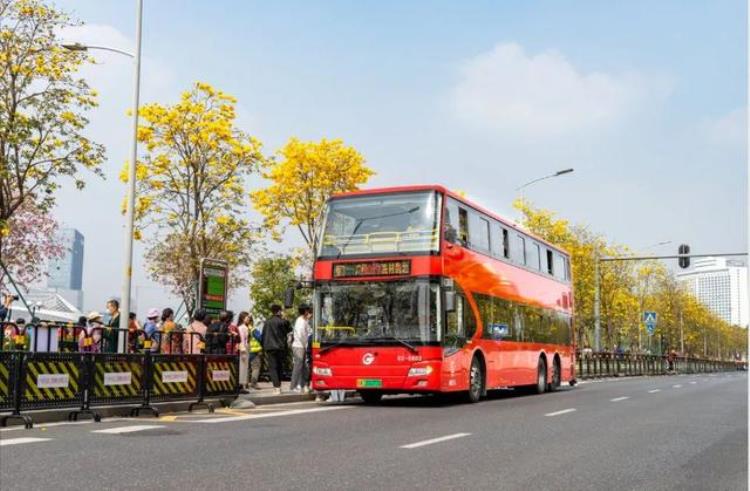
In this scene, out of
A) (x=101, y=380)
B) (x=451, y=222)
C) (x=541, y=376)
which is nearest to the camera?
(x=101, y=380)

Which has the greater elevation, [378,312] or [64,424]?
[378,312]

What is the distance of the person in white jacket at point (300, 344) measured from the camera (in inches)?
748

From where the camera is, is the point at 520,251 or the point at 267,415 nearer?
the point at 267,415

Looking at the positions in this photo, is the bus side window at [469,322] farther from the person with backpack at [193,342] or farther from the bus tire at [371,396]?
the person with backpack at [193,342]

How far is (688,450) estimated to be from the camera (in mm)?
9930

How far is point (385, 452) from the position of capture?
30.4 ft

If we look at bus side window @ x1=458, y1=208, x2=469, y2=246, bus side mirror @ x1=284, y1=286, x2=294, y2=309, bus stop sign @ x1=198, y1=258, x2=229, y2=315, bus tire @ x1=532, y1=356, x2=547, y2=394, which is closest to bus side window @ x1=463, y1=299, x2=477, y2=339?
bus side window @ x1=458, y1=208, x2=469, y2=246

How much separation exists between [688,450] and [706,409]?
739 centimetres

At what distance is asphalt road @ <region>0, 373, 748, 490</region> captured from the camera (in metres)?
7.37

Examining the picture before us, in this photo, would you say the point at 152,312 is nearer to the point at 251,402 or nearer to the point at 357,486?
the point at 251,402

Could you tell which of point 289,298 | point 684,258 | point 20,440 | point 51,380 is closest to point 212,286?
point 289,298

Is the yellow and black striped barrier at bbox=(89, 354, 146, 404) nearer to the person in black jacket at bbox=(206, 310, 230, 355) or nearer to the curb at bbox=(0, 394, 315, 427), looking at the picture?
the curb at bbox=(0, 394, 315, 427)

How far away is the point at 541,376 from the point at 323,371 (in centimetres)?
856

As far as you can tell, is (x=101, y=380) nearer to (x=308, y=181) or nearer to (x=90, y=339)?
(x=90, y=339)
